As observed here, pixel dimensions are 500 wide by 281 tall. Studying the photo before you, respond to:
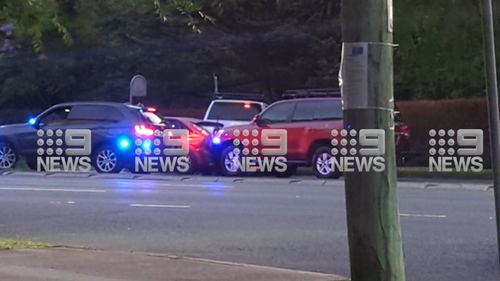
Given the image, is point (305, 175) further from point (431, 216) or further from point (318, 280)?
point (318, 280)

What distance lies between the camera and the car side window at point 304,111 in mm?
23156

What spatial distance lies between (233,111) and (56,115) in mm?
5779

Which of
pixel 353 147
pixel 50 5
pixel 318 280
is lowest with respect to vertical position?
pixel 318 280

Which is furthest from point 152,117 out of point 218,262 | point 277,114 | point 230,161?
point 218,262

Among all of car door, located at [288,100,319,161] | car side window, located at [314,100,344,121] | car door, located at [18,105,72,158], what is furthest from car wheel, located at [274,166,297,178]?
car door, located at [18,105,72,158]

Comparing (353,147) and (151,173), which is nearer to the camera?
(353,147)

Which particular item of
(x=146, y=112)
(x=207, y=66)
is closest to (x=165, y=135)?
(x=146, y=112)

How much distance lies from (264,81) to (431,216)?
77.4 feet

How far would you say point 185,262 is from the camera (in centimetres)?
984

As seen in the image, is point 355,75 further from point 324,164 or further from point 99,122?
point 99,122

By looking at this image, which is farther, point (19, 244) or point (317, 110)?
point (317, 110)

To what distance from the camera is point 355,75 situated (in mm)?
6270

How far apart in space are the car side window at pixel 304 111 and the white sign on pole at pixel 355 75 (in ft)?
55.1

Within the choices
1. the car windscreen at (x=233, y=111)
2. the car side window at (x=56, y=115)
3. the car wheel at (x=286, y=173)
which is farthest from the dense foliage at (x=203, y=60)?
the car wheel at (x=286, y=173)
